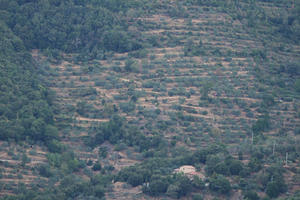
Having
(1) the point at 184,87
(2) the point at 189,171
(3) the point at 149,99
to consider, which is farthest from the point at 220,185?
(1) the point at 184,87

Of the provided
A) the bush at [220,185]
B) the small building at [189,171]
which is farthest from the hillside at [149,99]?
the small building at [189,171]

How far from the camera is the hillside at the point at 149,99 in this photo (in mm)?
37812

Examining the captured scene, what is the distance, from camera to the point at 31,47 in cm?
5009

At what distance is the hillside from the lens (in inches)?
1489

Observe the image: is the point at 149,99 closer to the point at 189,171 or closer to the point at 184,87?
the point at 184,87

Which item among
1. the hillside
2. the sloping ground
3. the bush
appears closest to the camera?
the bush

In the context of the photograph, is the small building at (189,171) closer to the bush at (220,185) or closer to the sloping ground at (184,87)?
the bush at (220,185)

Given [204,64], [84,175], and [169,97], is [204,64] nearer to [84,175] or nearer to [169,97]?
[169,97]

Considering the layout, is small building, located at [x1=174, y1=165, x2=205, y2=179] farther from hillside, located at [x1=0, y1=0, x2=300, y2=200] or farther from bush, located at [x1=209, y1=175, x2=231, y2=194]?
bush, located at [x1=209, y1=175, x2=231, y2=194]

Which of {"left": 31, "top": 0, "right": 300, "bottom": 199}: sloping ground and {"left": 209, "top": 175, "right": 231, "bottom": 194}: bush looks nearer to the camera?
{"left": 209, "top": 175, "right": 231, "bottom": 194}: bush

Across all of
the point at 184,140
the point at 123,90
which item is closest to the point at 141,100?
the point at 123,90

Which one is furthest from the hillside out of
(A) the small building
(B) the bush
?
(A) the small building

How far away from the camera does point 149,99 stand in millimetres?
46281

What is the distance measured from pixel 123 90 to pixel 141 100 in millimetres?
1722
